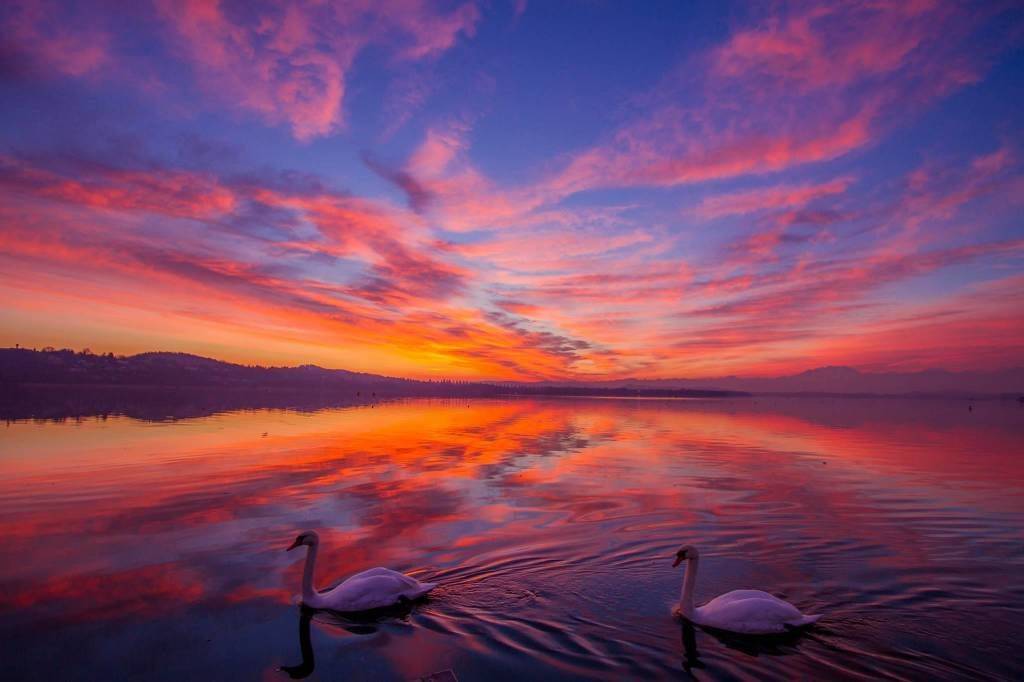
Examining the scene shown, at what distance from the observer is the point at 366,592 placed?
936 cm

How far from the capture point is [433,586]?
10.1 meters

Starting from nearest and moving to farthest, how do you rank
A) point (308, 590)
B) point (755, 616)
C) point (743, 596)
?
point (755, 616)
point (743, 596)
point (308, 590)

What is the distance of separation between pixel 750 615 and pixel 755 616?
0.07m

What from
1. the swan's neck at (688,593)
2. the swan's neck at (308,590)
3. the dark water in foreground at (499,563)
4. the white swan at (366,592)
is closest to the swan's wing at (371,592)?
the white swan at (366,592)

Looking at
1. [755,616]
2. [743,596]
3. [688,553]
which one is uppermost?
[688,553]

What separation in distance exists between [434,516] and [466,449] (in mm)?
15849

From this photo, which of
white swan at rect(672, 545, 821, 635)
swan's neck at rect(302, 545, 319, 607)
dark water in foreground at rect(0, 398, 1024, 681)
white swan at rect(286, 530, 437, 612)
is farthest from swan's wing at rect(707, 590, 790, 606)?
swan's neck at rect(302, 545, 319, 607)

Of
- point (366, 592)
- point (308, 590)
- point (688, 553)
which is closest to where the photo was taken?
point (366, 592)

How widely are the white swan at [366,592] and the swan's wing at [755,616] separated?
15.8ft

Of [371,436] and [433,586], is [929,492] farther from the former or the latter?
[371,436]

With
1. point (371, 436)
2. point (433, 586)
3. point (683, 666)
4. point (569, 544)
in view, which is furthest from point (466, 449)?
point (683, 666)

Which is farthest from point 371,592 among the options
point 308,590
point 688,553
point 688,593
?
point 688,553

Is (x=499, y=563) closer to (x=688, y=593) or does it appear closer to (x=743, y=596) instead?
(x=688, y=593)

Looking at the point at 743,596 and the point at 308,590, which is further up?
the point at 743,596
